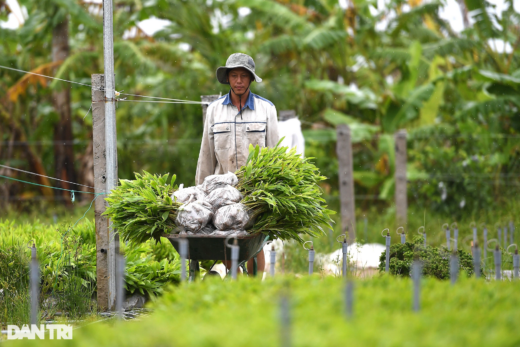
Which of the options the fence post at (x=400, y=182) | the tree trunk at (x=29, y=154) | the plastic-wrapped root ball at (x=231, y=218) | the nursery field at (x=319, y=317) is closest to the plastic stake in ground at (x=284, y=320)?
the nursery field at (x=319, y=317)

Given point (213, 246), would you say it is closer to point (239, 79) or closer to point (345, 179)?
point (239, 79)

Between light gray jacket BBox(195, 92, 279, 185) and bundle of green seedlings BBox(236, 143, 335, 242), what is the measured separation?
0.70 metres

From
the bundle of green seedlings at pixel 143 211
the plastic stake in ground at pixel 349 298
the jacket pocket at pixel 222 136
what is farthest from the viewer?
the jacket pocket at pixel 222 136

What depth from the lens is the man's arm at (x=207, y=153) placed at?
5629mm

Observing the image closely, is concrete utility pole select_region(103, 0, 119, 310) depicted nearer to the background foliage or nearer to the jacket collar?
the jacket collar

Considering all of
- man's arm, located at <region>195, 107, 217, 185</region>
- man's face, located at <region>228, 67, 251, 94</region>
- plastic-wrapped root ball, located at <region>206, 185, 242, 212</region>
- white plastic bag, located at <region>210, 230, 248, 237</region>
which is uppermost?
man's face, located at <region>228, 67, 251, 94</region>

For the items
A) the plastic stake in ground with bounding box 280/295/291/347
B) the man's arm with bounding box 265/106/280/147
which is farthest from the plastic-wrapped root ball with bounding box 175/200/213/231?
the plastic stake in ground with bounding box 280/295/291/347

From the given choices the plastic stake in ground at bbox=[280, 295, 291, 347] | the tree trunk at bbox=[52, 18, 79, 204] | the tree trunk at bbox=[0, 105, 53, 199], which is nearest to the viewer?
the plastic stake in ground at bbox=[280, 295, 291, 347]

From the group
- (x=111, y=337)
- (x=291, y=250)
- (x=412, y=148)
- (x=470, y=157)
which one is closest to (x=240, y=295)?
(x=111, y=337)

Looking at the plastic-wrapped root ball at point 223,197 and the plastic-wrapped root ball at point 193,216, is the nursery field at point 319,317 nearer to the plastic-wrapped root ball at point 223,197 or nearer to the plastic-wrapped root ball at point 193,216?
the plastic-wrapped root ball at point 193,216

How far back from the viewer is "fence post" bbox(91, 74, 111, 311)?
5.40 meters

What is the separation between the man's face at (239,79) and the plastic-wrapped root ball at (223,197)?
122 centimetres

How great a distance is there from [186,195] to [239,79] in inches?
54.2

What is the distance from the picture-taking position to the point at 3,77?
13.7 m
